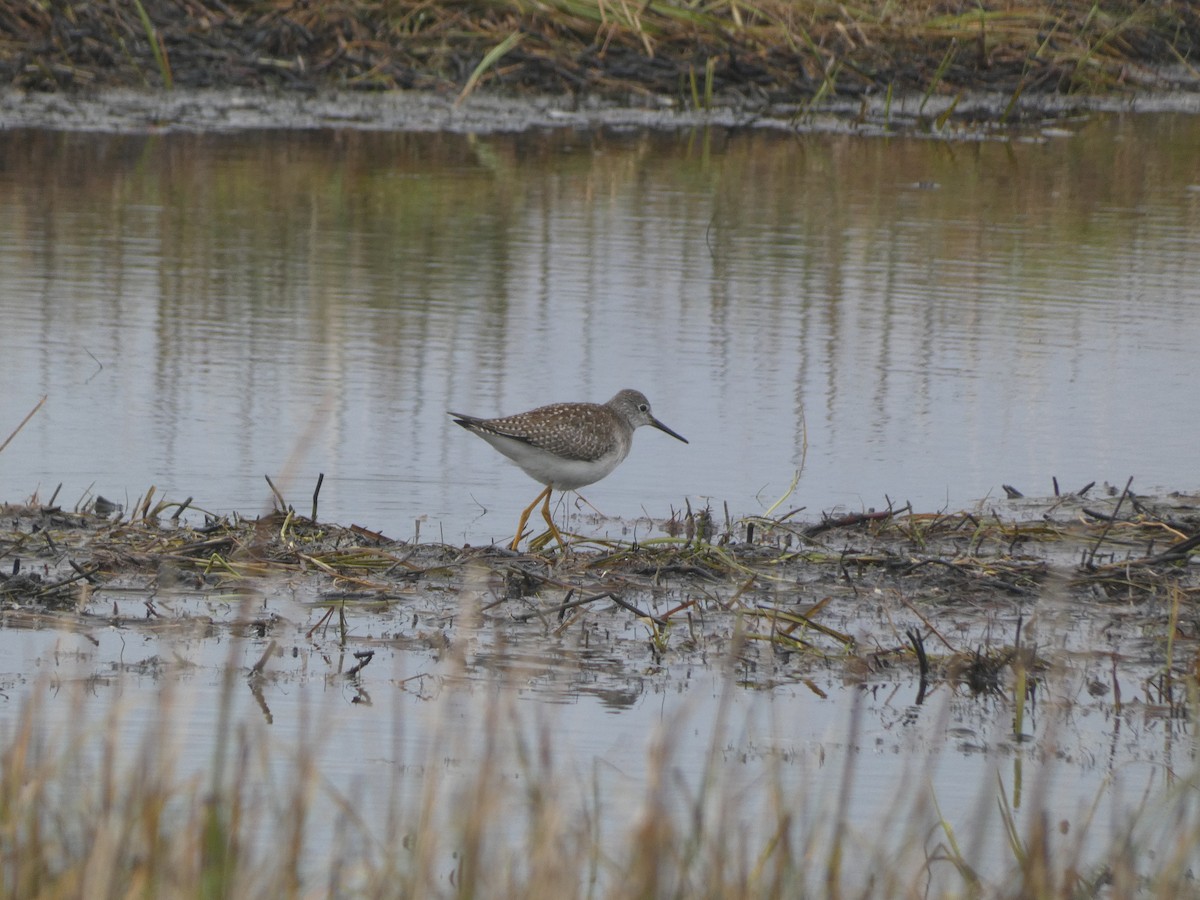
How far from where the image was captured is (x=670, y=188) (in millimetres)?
13906

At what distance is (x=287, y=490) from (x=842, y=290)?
4.40m

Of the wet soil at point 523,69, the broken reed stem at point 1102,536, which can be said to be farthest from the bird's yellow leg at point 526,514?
the wet soil at point 523,69

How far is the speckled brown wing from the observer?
6855 mm

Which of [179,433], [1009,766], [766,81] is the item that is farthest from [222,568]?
[766,81]

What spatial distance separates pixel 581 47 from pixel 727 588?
12800 mm

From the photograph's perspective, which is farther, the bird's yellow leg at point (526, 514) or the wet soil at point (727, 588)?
the bird's yellow leg at point (526, 514)

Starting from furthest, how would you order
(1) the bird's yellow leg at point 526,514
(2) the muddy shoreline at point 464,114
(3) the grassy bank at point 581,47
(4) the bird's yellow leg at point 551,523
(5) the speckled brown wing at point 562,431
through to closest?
(3) the grassy bank at point 581,47, (2) the muddy shoreline at point 464,114, (5) the speckled brown wing at point 562,431, (1) the bird's yellow leg at point 526,514, (4) the bird's yellow leg at point 551,523

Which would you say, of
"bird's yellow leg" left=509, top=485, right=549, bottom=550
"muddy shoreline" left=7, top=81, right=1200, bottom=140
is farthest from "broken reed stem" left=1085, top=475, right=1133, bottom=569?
"muddy shoreline" left=7, top=81, right=1200, bottom=140

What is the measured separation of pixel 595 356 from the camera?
930 cm

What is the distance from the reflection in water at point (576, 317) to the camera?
7.66 m

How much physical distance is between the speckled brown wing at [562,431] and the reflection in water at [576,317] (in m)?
0.37

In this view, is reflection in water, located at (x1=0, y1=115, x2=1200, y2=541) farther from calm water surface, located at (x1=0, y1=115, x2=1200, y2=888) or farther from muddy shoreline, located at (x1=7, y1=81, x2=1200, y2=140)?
muddy shoreline, located at (x1=7, y1=81, x2=1200, y2=140)

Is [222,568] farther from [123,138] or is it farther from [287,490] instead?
[123,138]

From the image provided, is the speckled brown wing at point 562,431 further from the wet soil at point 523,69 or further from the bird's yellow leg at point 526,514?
the wet soil at point 523,69
